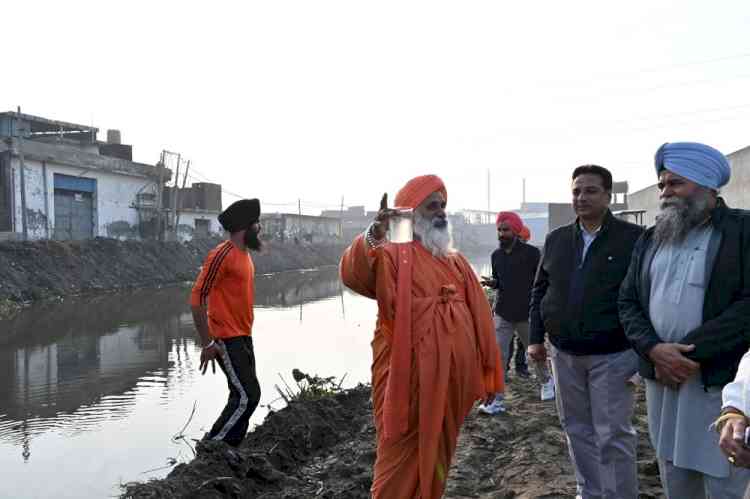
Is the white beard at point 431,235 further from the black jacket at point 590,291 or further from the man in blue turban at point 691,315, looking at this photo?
the man in blue turban at point 691,315

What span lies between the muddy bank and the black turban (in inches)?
504

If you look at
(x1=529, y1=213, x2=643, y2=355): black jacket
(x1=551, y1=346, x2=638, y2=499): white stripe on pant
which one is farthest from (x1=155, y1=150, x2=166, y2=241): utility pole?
(x1=551, y1=346, x2=638, y2=499): white stripe on pant

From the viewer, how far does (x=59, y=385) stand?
782 centimetres

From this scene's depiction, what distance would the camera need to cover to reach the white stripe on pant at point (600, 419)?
10.5 feet

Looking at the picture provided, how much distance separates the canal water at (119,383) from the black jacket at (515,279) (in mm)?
2759

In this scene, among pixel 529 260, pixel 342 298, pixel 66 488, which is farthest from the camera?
pixel 342 298

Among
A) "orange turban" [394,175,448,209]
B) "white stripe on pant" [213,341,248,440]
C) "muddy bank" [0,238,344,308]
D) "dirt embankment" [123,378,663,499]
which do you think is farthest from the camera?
"muddy bank" [0,238,344,308]

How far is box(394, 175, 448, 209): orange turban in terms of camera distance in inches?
123

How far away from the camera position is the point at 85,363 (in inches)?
363

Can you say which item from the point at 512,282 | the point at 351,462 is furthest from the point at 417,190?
the point at 512,282

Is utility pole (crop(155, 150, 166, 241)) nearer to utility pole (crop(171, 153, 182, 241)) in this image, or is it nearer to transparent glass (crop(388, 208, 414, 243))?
utility pole (crop(171, 153, 182, 241))

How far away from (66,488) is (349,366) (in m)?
4.92

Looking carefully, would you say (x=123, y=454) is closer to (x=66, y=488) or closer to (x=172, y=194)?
(x=66, y=488)

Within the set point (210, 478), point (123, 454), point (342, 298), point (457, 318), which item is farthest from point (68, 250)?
point (457, 318)
